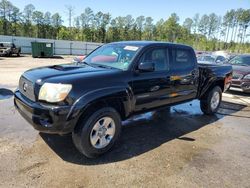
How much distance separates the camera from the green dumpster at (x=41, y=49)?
2808 centimetres

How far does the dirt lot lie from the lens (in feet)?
11.4

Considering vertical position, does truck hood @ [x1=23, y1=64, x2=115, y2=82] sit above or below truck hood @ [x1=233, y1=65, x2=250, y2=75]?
above

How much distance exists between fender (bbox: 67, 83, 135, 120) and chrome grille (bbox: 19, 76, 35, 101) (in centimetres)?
73

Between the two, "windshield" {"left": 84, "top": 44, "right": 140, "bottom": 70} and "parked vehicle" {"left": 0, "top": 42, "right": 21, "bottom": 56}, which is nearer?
"windshield" {"left": 84, "top": 44, "right": 140, "bottom": 70}

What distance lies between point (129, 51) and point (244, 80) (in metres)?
7.02

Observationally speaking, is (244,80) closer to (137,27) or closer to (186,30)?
(137,27)

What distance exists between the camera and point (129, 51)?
4.71m

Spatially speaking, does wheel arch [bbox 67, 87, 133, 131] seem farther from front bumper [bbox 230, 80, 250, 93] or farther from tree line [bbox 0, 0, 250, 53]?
tree line [bbox 0, 0, 250, 53]

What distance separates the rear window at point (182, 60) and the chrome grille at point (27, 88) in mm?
2783

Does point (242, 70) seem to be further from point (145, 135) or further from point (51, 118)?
point (51, 118)

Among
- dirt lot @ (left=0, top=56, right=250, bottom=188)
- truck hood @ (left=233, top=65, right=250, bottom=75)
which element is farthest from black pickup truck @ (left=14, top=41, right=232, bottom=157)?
truck hood @ (left=233, top=65, right=250, bottom=75)

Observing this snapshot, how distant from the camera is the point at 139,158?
4.12 m

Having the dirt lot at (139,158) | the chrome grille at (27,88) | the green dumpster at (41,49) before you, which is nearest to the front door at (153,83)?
the dirt lot at (139,158)

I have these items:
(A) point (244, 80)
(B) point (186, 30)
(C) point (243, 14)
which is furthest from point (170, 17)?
(A) point (244, 80)
